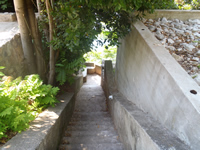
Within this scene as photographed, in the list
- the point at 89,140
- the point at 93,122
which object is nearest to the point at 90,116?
the point at 93,122

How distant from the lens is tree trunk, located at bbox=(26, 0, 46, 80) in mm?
3910

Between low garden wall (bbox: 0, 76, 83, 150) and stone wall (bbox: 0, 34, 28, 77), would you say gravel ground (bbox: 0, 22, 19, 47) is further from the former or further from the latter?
low garden wall (bbox: 0, 76, 83, 150)

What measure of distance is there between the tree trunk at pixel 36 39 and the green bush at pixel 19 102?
1.18 m

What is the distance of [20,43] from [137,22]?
328 cm

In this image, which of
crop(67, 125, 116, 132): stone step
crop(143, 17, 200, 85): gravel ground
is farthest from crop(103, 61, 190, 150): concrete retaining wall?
crop(143, 17, 200, 85): gravel ground

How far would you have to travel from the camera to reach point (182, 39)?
12.1 feet

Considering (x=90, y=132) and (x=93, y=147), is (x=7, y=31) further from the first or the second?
(x=93, y=147)

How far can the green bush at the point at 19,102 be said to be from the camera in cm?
A: 220

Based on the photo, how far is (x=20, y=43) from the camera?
417cm

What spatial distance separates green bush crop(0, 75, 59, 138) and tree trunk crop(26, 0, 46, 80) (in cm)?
118

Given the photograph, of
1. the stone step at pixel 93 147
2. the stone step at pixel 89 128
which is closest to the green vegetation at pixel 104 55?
the stone step at pixel 89 128

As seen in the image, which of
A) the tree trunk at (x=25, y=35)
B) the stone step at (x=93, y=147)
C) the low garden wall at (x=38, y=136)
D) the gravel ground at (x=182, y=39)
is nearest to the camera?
Result: the low garden wall at (x=38, y=136)

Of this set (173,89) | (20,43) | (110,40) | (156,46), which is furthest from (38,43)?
(173,89)

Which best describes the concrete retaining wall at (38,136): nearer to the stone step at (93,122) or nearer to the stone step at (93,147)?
the stone step at (93,147)
